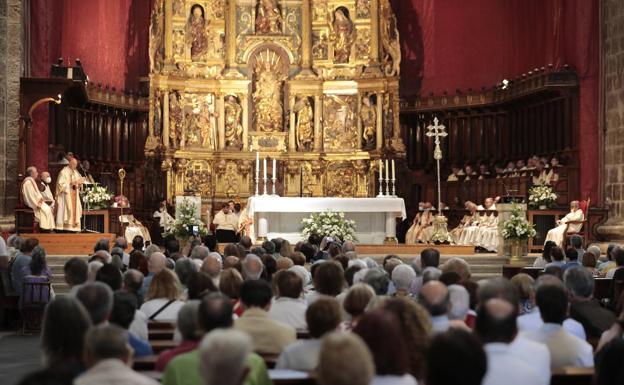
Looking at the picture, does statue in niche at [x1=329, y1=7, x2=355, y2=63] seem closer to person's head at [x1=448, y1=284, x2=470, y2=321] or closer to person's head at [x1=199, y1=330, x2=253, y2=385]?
person's head at [x1=448, y1=284, x2=470, y2=321]

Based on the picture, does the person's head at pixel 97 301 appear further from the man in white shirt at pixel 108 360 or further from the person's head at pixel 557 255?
the person's head at pixel 557 255

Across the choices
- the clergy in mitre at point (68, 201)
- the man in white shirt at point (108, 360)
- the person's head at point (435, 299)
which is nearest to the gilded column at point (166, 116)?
the clergy in mitre at point (68, 201)

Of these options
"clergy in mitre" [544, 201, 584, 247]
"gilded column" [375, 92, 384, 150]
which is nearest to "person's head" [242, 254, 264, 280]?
"clergy in mitre" [544, 201, 584, 247]

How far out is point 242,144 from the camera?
23.6 meters

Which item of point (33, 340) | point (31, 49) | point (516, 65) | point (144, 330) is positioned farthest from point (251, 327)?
point (516, 65)

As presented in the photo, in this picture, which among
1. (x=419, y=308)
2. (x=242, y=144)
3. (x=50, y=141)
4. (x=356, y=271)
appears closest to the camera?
(x=419, y=308)

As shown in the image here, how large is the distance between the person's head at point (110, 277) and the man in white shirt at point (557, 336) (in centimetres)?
342

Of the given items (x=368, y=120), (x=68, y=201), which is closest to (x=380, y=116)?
(x=368, y=120)

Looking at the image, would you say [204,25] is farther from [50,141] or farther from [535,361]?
[535,361]

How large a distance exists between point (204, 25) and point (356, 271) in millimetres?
15693

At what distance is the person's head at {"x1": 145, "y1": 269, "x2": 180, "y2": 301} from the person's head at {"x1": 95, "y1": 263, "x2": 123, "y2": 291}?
0.89 feet

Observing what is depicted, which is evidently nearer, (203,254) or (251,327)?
(251,327)

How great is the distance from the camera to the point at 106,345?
4277 mm

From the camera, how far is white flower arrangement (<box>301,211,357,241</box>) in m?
18.8
